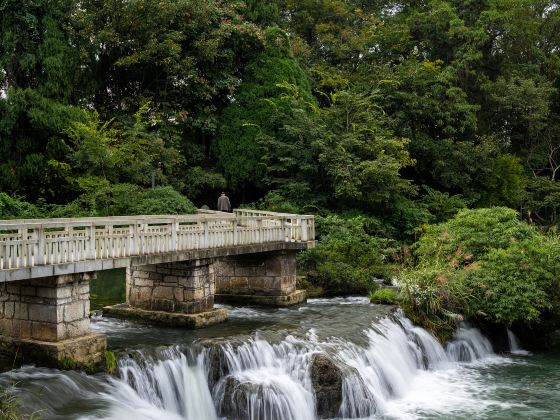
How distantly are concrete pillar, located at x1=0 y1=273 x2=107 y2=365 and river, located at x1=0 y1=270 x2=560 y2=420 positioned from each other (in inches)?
19.2

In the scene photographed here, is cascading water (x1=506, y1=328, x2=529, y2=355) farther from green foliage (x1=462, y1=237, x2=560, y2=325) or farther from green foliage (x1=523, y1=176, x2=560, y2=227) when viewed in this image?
green foliage (x1=523, y1=176, x2=560, y2=227)

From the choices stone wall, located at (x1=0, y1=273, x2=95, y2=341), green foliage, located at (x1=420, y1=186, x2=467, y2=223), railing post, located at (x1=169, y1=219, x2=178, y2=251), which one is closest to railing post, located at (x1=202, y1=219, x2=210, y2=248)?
railing post, located at (x1=169, y1=219, x2=178, y2=251)

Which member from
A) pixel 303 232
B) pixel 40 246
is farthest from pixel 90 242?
pixel 303 232

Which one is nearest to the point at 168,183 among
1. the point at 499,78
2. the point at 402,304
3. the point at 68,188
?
the point at 68,188

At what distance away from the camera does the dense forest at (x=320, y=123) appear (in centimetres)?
2603

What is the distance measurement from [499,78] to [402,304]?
25.0 meters

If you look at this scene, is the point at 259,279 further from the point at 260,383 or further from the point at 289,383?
the point at 260,383

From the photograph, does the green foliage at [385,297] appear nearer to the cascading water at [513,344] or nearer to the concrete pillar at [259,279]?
the concrete pillar at [259,279]

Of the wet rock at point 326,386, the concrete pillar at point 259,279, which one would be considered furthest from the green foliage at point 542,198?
the wet rock at point 326,386

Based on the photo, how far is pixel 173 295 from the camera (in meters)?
18.6

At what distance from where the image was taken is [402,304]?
21156 millimetres

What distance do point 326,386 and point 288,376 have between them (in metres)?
0.95

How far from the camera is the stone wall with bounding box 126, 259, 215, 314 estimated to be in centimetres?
1830

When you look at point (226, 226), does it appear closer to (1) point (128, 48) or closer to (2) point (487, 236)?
(2) point (487, 236)
